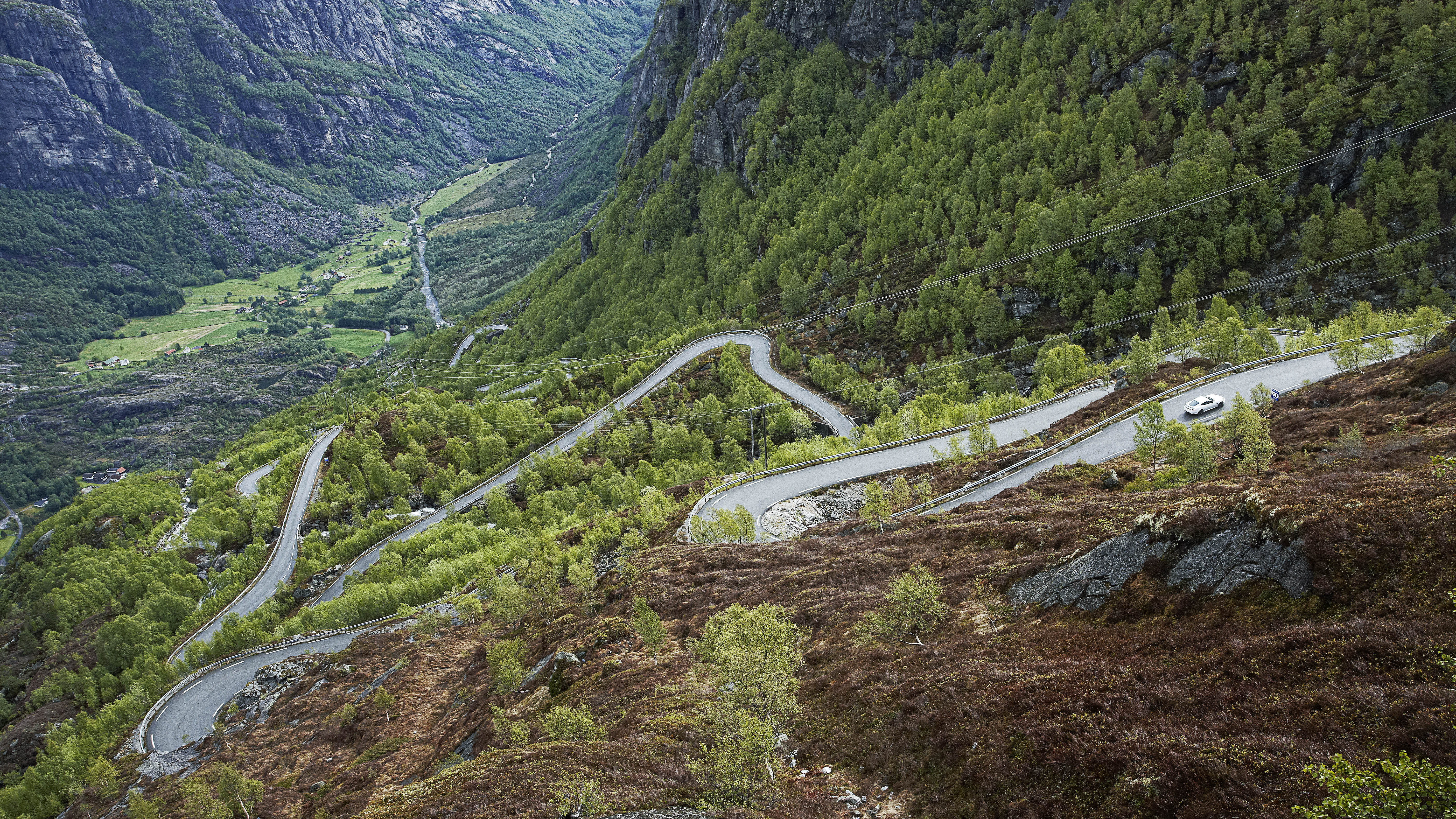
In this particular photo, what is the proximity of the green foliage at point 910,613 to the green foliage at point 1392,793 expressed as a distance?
17504 millimetres

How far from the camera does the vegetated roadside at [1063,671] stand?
47.8ft

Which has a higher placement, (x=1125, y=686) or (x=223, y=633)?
(x=1125, y=686)

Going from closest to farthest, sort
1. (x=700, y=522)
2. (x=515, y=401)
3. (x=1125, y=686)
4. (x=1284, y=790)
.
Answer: (x=1284, y=790), (x=1125, y=686), (x=700, y=522), (x=515, y=401)

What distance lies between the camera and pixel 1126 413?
194 feet

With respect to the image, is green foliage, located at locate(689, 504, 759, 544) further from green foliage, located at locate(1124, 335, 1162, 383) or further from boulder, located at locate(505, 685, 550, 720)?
green foliage, located at locate(1124, 335, 1162, 383)

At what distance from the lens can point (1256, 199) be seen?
297 feet

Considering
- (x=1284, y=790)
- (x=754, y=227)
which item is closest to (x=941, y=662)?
(x=1284, y=790)

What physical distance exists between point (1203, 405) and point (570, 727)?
54.4m

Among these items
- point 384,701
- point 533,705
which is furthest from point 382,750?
point 533,705

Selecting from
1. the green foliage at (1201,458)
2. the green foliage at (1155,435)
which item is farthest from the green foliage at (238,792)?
the green foliage at (1155,435)

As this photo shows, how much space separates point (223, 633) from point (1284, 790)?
109223 mm

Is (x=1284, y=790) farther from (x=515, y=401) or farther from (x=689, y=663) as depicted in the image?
(x=515, y=401)

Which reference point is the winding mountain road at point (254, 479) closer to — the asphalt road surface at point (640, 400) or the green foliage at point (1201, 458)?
the asphalt road surface at point (640, 400)

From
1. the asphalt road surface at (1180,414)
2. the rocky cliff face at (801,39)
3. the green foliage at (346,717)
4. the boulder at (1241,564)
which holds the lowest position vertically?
A: the green foliage at (346,717)
